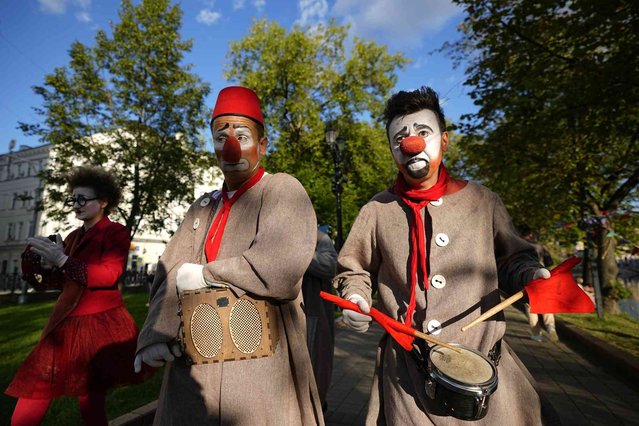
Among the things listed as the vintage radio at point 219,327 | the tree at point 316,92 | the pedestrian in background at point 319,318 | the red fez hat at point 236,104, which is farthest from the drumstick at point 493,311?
the tree at point 316,92

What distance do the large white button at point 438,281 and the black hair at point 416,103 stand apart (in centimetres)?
86

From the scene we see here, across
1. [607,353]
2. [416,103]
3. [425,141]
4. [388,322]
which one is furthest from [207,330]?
[607,353]

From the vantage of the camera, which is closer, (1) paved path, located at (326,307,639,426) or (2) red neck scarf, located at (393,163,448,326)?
(2) red neck scarf, located at (393,163,448,326)

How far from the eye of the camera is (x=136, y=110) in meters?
12.8

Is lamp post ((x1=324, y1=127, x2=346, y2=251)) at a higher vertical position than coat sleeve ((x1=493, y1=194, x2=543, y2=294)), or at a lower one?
higher

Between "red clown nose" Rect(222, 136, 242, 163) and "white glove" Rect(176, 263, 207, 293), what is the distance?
64 cm

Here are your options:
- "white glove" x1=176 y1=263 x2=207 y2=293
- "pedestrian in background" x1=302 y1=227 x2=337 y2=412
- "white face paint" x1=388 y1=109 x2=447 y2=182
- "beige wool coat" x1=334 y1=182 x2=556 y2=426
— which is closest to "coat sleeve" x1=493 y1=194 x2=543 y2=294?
"beige wool coat" x1=334 y1=182 x2=556 y2=426

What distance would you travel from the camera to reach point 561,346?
24.8 ft

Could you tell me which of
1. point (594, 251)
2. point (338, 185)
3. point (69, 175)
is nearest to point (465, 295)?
point (69, 175)

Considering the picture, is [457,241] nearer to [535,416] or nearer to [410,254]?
[410,254]

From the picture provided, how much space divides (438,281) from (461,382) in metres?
0.50

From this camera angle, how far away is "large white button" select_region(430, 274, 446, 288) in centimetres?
192

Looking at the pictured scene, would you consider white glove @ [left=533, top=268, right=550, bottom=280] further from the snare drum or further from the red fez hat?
the red fez hat

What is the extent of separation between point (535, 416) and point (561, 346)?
7.07 meters
